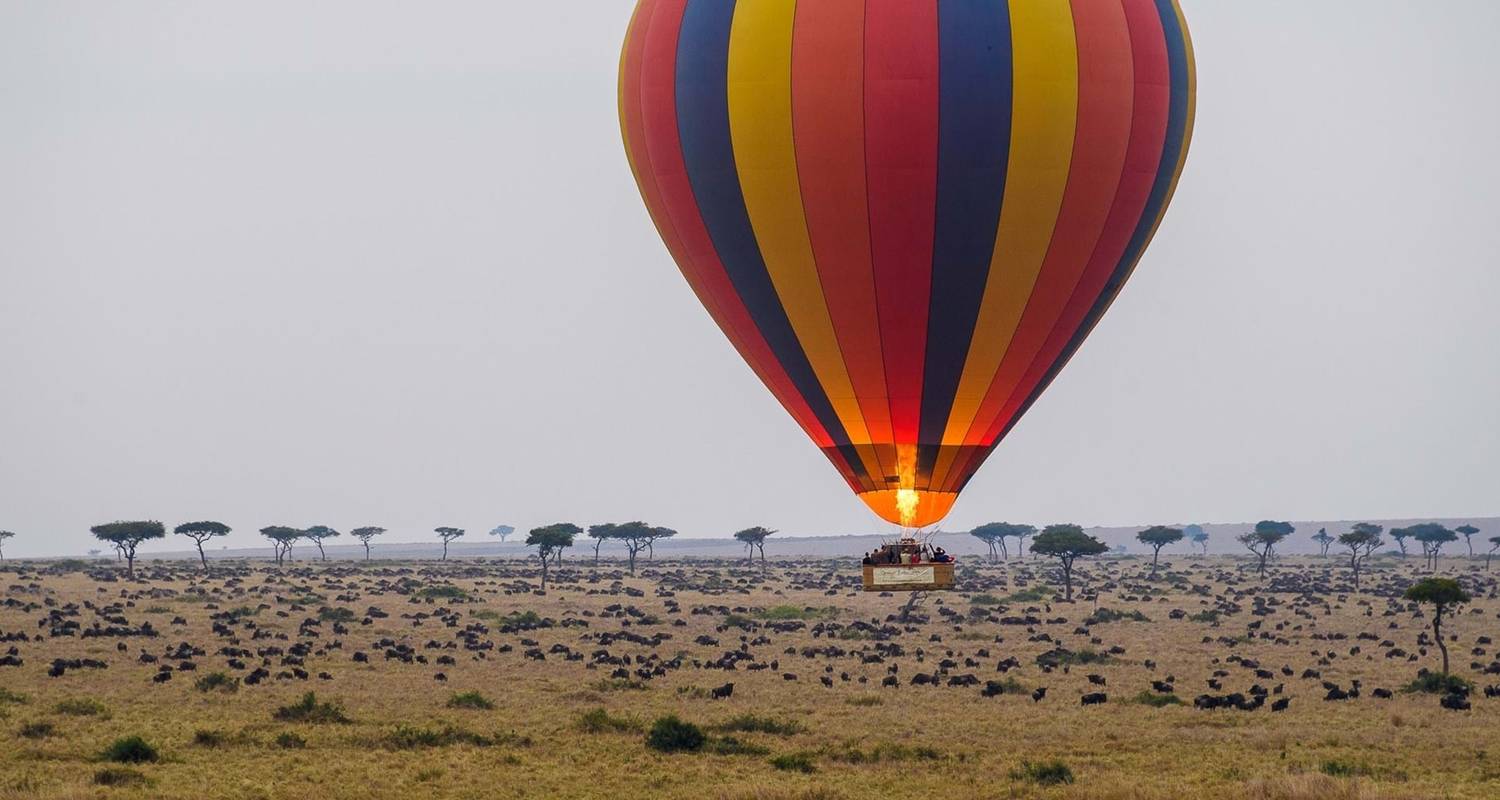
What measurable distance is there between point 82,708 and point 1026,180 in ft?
74.6

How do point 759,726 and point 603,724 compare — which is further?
point 759,726

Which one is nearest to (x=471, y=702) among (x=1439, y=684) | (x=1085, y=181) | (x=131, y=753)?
(x=131, y=753)

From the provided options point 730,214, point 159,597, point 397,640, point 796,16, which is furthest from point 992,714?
point 159,597

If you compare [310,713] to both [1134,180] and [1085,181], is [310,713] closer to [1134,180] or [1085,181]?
[1085,181]

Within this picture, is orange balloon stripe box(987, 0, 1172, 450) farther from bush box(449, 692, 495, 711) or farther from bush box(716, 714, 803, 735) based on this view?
bush box(449, 692, 495, 711)

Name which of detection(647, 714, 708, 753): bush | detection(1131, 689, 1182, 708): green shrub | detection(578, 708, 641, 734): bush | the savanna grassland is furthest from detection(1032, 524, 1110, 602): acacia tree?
detection(647, 714, 708, 753): bush

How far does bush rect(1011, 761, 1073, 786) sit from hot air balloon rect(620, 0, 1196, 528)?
4.69 metres

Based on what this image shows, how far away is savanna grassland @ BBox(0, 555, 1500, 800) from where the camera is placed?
28.8 metres

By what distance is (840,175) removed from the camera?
2788 centimetres

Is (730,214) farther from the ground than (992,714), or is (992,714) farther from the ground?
(730,214)

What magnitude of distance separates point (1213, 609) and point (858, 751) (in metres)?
45.4

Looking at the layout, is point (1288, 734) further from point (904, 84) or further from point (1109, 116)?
point (904, 84)

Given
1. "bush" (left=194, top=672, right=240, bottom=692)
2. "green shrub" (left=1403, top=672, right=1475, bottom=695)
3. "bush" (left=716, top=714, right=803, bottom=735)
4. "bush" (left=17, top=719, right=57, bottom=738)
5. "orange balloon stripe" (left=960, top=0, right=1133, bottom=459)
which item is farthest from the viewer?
"green shrub" (left=1403, top=672, right=1475, bottom=695)

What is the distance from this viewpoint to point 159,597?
7588 cm
